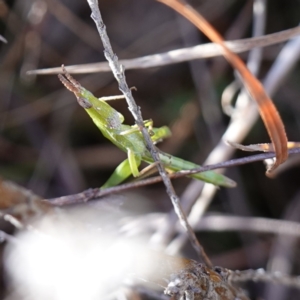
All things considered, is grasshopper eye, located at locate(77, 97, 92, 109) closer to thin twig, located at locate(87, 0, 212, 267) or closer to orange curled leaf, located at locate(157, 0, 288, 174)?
thin twig, located at locate(87, 0, 212, 267)

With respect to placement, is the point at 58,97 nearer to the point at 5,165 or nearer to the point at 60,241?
the point at 5,165

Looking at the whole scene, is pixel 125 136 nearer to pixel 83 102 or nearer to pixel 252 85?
pixel 83 102

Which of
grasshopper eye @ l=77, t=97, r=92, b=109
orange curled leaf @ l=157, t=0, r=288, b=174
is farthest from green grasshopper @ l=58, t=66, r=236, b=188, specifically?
orange curled leaf @ l=157, t=0, r=288, b=174

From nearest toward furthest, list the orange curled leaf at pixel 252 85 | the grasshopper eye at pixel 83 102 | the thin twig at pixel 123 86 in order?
the orange curled leaf at pixel 252 85, the thin twig at pixel 123 86, the grasshopper eye at pixel 83 102

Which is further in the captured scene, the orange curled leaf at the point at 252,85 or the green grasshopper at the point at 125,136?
the green grasshopper at the point at 125,136

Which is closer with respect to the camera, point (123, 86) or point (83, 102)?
point (123, 86)

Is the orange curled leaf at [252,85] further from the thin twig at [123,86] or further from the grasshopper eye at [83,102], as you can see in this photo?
the grasshopper eye at [83,102]

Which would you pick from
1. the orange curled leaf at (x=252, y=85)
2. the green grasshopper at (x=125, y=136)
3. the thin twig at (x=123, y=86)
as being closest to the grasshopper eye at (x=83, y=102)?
the green grasshopper at (x=125, y=136)

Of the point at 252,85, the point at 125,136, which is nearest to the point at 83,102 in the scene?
the point at 125,136
